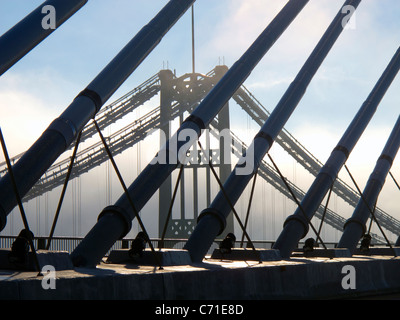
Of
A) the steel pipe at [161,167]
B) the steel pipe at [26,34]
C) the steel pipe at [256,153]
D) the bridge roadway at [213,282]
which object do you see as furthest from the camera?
the steel pipe at [256,153]

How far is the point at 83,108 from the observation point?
46.8 ft

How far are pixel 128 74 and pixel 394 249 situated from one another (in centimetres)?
1340

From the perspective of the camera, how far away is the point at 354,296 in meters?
17.7

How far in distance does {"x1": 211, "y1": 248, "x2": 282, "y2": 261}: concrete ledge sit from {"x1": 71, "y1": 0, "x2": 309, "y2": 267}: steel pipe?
11.3 feet

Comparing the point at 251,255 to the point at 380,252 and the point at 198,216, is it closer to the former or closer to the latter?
the point at 198,216

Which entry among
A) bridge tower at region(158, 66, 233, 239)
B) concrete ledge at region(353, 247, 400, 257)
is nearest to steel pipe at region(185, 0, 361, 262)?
concrete ledge at region(353, 247, 400, 257)

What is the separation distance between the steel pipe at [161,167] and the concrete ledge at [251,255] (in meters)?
3.45

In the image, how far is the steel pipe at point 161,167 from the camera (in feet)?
47.2

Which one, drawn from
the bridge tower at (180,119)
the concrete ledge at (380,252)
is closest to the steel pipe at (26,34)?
the concrete ledge at (380,252)

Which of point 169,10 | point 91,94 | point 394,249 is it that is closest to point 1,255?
point 91,94

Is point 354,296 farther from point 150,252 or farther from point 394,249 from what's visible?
point 394,249

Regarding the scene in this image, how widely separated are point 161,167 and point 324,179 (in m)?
7.79

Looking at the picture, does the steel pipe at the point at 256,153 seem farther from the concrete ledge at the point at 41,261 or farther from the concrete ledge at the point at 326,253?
the concrete ledge at the point at 41,261

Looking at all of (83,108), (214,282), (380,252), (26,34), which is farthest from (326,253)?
(26,34)
